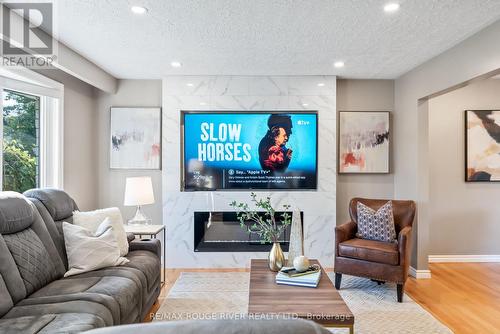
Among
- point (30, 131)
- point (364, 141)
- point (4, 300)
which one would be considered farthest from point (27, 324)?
point (364, 141)

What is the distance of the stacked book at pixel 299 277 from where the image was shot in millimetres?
2412

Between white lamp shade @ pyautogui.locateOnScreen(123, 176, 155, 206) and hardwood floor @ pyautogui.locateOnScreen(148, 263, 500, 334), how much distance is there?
0.97 metres

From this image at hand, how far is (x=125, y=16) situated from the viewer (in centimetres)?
256

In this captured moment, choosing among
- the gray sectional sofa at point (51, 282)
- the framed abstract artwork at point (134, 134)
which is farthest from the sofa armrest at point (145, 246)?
the framed abstract artwork at point (134, 134)

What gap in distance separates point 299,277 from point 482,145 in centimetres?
359

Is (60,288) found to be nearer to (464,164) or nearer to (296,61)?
(296,61)

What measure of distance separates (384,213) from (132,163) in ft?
10.5

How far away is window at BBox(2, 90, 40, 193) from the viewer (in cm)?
302

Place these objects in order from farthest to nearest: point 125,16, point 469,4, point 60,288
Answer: point 125,16, point 469,4, point 60,288

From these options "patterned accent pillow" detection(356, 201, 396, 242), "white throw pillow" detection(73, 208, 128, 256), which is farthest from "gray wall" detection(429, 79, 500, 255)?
"white throw pillow" detection(73, 208, 128, 256)

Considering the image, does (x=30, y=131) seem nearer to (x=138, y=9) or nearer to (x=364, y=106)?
(x=138, y=9)

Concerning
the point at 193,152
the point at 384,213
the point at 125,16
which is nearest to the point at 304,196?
the point at 384,213

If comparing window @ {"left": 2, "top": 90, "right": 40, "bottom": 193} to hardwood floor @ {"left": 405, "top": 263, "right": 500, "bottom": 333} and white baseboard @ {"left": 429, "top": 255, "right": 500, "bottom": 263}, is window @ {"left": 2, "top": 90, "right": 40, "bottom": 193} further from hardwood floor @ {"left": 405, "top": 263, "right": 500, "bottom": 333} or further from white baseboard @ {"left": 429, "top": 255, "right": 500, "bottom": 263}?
white baseboard @ {"left": 429, "top": 255, "right": 500, "bottom": 263}

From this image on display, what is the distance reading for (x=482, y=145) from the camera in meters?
4.48
